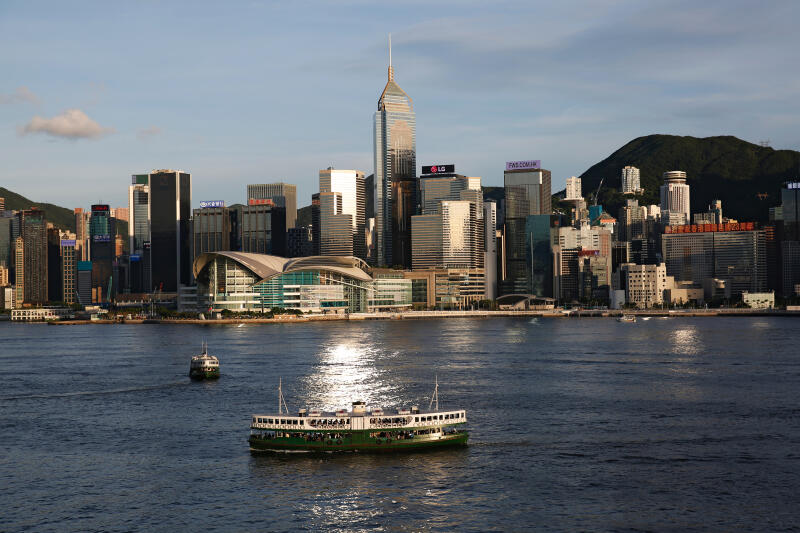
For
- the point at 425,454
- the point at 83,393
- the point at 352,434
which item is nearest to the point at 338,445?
the point at 352,434

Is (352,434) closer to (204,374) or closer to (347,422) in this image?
(347,422)

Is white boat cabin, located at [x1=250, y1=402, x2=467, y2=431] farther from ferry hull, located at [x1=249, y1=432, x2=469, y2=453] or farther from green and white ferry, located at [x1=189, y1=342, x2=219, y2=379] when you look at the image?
green and white ferry, located at [x1=189, y1=342, x2=219, y2=379]

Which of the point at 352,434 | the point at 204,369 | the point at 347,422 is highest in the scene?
the point at 204,369

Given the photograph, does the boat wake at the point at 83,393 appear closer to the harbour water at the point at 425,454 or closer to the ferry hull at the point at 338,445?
the harbour water at the point at 425,454

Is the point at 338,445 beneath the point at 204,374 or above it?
beneath

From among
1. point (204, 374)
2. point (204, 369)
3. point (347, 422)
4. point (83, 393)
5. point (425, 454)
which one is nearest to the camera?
point (425, 454)

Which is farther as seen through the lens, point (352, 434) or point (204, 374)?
point (204, 374)

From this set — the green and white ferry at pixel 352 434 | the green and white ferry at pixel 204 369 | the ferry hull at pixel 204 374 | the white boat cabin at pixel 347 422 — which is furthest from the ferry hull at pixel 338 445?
the green and white ferry at pixel 204 369

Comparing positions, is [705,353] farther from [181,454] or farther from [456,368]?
[181,454]
